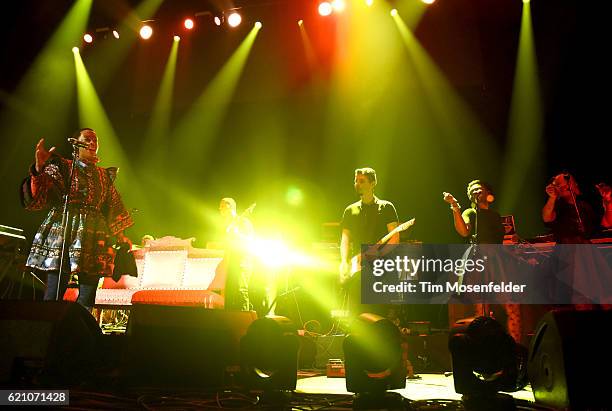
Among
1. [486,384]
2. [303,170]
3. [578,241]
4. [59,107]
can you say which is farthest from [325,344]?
[59,107]

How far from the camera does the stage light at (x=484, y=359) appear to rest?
243 centimetres

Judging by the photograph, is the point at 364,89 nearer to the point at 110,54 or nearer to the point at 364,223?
the point at 364,223

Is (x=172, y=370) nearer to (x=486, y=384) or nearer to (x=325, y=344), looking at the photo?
(x=486, y=384)

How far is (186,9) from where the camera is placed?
704cm

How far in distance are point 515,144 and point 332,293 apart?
3.80 metres

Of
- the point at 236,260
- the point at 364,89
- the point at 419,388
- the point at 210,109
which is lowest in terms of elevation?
the point at 419,388

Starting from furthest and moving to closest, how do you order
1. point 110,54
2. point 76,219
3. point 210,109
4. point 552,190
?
point 210,109 < point 110,54 < point 552,190 < point 76,219

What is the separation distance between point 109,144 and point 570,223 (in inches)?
296

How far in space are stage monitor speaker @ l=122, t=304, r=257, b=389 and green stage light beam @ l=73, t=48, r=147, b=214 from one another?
5.92 m

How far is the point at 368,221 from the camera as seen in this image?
3.98 meters

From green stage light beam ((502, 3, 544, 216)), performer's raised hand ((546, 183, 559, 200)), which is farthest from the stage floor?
green stage light beam ((502, 3, 544, 216))

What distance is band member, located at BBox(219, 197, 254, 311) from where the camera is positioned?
5.79 metres

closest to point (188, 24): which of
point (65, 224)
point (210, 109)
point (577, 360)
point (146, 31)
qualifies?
point (146, 31)

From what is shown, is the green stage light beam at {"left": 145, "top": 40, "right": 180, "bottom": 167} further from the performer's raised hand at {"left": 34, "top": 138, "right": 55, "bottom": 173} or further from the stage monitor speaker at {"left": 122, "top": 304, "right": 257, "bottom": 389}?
the stage monitor speaker at {"left": 122, "top": 304, "right": 257, "bottom": 389}
